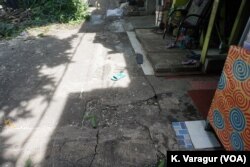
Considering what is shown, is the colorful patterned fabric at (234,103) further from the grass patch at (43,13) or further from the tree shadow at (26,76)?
the grass patch at (43,13)

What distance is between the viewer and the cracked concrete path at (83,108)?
285 cm

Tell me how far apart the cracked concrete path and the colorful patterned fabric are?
0.62 metres

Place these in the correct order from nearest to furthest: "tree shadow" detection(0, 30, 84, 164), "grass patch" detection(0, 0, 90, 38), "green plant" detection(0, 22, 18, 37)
Answer: "tree shadow" detection(0, 30, 84, 164), "green plant" detection(0, 22, 18, 37), "grass patch" detection(0, 0, 90, 38)

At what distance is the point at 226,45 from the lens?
455 centimetres

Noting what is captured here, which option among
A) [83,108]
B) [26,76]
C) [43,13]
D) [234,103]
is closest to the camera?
[234,103]

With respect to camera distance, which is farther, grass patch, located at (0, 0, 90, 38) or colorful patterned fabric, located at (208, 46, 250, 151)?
grass patch, located at (0, 0, 90, 38)

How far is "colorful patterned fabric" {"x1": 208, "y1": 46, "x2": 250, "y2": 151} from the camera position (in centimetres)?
228

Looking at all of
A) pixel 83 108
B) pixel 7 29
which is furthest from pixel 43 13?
pixel 83 108

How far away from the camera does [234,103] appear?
245cm

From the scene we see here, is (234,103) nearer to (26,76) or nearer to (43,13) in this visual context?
(26,76)

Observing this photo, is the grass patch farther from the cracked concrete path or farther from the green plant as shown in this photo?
the cracked concrete path

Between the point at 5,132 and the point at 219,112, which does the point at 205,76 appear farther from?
the point at 5,132

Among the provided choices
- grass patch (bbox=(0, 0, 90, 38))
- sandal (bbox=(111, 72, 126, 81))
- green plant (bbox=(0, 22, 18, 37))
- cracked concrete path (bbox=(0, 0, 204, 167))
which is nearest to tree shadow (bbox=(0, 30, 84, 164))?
cracked concrete path (bbox=(0, 0, 204, 167))

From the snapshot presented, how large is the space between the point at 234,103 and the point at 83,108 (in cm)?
209
